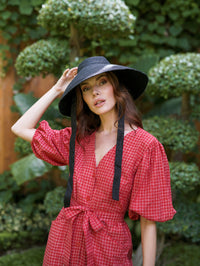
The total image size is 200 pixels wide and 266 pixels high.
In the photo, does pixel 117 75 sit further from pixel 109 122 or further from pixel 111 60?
pixel 111 60

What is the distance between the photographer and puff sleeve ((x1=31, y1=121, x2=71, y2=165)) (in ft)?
4.33

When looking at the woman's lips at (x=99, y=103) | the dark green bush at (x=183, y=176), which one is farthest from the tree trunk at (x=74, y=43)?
the woman's lips at (x=99, y=103)

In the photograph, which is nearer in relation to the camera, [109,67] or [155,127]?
[109,67]

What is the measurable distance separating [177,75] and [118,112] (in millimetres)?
905

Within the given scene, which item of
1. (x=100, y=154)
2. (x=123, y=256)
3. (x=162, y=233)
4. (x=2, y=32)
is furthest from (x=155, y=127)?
(x=2, y=32)

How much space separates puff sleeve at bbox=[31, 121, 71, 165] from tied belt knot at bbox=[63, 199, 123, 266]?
9.7 inches

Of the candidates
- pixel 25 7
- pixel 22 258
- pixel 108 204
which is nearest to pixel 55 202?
pixel 22 258

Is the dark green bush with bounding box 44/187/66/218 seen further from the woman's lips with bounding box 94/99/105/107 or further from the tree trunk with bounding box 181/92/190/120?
the woman's lips with bounding box 94/99/105/107

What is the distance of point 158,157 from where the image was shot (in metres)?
1.12

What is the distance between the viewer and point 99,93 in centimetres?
119

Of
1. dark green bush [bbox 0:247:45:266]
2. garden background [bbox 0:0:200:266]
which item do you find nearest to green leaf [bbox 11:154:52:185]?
garden background [bbox 0:0:200:266]

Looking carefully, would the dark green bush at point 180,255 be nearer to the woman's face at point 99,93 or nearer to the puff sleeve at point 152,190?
the puff sleeve at point 152,190

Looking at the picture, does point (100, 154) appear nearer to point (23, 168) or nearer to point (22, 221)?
point (23, 168)

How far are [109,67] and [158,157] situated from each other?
1.30 feet
